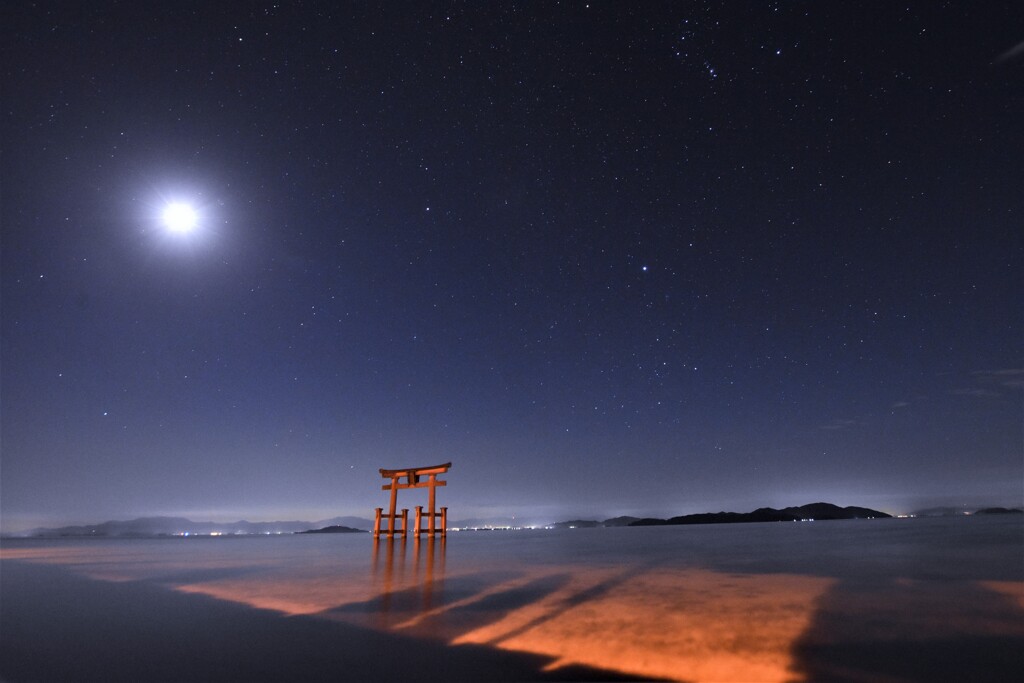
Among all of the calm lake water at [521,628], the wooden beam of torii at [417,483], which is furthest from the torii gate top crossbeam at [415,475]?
the calm lake water at [521,628]

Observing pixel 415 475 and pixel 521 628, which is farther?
pixel 415 475

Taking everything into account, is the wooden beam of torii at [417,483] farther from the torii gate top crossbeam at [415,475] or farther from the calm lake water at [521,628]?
the calm lake water at [521,628]

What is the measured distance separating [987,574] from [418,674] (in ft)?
50.9

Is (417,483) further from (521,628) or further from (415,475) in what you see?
(521,628)

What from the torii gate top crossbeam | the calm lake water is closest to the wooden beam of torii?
the torii gate top crossbeam

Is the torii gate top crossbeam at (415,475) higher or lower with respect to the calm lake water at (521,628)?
higher

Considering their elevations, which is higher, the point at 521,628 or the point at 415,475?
the point at 415,475

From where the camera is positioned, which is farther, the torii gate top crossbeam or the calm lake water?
the torii gate top crossbeam

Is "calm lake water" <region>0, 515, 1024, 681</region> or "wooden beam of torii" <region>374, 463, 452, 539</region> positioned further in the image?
"wooden beam of torii" <region>374, 463, 452, 539</region>

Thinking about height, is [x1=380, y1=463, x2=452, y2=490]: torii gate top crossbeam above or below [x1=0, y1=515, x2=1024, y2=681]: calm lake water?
above

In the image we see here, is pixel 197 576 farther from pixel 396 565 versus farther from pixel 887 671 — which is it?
pixel 887 671

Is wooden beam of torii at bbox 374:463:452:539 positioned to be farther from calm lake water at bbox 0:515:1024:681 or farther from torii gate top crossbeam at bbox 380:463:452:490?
calm lake water at bbox 0:515:1024:681

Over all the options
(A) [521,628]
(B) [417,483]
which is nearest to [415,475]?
(B) [417,483]

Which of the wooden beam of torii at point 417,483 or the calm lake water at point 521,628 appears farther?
the wooden beam of torii at point 417,483
